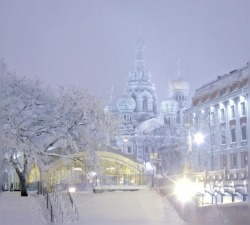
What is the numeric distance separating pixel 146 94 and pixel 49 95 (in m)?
98.3

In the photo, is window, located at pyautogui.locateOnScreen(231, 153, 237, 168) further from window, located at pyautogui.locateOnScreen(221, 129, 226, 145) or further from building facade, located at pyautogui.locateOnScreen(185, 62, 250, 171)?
window, located at pyautogui.locateOnScreen(221, 129, 226, 145)

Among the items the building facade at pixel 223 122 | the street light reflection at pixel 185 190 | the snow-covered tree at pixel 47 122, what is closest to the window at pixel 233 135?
the building facade at pixel 223 122

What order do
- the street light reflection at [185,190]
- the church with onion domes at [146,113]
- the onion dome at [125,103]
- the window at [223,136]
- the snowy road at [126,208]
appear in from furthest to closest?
1. the onion dome at [125,103]
2. the church with onion domes at [146,113]
3. the window at [223,136]
4. the street light reflection at [185,190]
5. the snowy road at [126,208]

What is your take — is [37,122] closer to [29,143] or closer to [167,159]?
[29,143]

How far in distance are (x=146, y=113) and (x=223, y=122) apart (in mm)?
76763

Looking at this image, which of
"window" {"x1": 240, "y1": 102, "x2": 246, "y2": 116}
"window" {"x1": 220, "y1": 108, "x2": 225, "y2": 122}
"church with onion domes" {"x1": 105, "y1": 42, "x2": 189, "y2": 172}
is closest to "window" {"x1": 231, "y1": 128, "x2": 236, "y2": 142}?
"window" {"x1": 220, "y1": 108, "x2": 225, "y2": 122}

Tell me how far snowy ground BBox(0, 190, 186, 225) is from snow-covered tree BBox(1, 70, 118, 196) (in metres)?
2.48

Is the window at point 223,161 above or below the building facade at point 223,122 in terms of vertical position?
below

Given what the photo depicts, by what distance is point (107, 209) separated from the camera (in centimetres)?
3133

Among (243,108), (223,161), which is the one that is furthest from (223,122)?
(243,108)

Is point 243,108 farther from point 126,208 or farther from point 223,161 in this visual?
point 126,208

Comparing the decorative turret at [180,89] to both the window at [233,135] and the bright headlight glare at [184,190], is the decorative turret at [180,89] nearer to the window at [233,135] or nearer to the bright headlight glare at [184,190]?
the window at [233,135]

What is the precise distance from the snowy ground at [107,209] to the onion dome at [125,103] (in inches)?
3521

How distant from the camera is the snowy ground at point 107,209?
2866 centimetres
